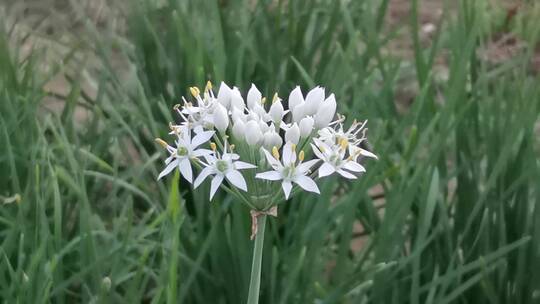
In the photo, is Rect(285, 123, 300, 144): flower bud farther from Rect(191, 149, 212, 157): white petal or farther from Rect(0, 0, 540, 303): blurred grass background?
Rect(0, 0, 540, 303): blurred grass background

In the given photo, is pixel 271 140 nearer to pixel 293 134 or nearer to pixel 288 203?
pixel 293 134

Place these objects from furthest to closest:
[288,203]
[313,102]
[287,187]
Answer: [288,203] < [313,102] < [287,187]

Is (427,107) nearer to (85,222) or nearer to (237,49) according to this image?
(237,49)

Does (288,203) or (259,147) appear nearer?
(259,147)

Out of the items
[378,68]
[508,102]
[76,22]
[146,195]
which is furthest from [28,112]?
[76,22]

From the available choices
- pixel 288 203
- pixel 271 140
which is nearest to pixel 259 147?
pixel 271 140

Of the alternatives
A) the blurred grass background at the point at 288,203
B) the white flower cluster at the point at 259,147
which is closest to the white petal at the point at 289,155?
the white flower cluster at the point at 259,147
